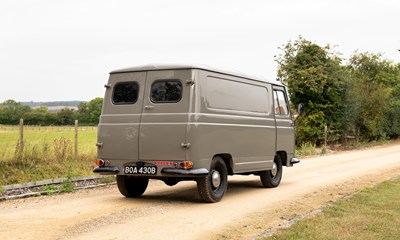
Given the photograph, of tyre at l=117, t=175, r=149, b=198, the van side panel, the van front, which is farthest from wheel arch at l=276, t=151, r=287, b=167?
the van front

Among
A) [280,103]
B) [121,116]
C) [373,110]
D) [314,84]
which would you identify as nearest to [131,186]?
[121,116]

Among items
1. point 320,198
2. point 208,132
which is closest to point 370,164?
point 320,198

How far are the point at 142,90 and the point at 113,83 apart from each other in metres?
0.77

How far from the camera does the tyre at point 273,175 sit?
12250 millimetres

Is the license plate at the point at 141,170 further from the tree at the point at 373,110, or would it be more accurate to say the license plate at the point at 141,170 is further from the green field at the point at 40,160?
the tree at the point at 373,110

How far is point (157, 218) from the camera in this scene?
8133 millimetres

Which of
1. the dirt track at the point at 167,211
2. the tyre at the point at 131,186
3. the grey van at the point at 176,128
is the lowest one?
the dirt track at the point at 167,211

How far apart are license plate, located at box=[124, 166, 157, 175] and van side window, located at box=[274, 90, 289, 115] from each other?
4.09 metres

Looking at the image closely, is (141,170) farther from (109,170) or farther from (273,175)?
(273,175)

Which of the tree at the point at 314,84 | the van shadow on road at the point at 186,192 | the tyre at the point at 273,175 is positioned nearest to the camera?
the van shadow on road at the point at 186,192

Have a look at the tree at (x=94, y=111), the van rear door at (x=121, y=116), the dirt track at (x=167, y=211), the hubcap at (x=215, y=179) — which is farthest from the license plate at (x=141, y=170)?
the tree at (x=94, y=111)

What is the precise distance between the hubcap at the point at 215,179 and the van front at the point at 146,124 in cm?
55

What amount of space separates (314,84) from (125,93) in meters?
20.0

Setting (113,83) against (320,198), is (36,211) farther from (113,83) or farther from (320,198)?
(320,198)
